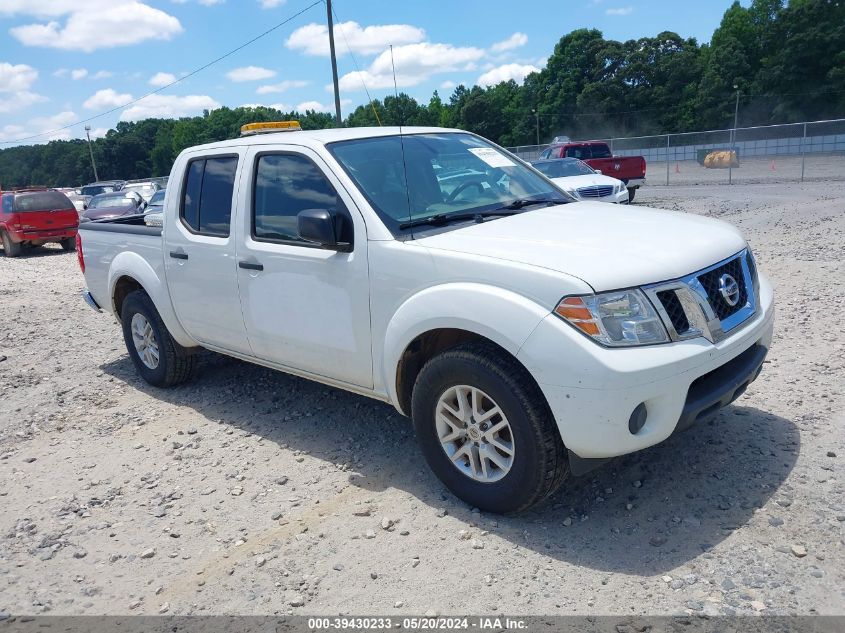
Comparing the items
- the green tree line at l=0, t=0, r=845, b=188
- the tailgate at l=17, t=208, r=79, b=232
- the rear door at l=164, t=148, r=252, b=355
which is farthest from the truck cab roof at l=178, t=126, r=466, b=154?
the green tree line at l=0, t=0, r=845, b=188

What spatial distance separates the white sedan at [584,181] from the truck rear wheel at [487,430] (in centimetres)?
1190

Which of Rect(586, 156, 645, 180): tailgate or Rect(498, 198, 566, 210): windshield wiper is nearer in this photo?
Rect(498, 198, 566, 210): windshield wiper

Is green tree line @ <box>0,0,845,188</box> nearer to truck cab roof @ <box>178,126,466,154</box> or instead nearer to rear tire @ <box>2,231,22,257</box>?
rear tire @ <box>2,231,22,257</box>

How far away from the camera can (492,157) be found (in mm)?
4930

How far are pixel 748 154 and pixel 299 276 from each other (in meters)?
32.0

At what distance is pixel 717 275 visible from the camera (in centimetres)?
357

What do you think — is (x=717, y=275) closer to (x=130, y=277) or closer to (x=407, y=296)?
(x=407, y=296)

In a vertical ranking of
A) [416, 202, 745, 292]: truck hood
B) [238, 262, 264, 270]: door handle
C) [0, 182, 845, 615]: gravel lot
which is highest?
[416, 202, 745, 292]: truck hood

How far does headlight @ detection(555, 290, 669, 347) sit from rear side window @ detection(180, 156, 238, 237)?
2.77 metres

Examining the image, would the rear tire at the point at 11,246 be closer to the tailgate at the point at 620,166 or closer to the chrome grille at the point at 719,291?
the tailgate at the point at 620,166

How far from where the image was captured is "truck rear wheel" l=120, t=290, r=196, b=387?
19.7ft

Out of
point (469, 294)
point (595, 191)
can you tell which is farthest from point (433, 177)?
point (595, 191)

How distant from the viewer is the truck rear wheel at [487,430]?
3342 mm

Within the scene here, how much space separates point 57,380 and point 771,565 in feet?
20.9
